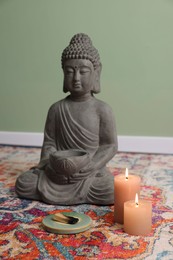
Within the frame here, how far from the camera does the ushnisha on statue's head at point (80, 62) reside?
221 cm

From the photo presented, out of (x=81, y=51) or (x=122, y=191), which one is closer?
(x=122, y=191)

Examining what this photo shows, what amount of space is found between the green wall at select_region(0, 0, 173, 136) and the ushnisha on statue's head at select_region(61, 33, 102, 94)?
1305 mm

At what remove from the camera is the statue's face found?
87.0 inches

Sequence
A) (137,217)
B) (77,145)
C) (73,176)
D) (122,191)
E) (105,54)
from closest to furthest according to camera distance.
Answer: (137,217) < (122,191) < (73,176) < (77,145) < (105,54)

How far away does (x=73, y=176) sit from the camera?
2.12m

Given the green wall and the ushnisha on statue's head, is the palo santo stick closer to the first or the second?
the ushnisha on statue's head

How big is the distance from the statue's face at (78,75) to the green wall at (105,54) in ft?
4.39

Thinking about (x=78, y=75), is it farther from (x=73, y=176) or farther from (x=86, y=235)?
(x=86, y=235)

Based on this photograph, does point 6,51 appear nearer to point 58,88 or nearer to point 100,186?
point 58,88

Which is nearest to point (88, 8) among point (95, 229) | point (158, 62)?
point (158, 62)

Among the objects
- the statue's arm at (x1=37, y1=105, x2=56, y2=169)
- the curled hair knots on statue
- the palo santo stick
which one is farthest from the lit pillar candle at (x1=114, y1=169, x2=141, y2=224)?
the curled hair knots on statue

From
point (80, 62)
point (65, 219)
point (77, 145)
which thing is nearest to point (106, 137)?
point (77, 145)

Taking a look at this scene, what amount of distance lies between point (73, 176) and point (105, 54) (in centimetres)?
170

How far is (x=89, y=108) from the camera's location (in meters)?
2.27
